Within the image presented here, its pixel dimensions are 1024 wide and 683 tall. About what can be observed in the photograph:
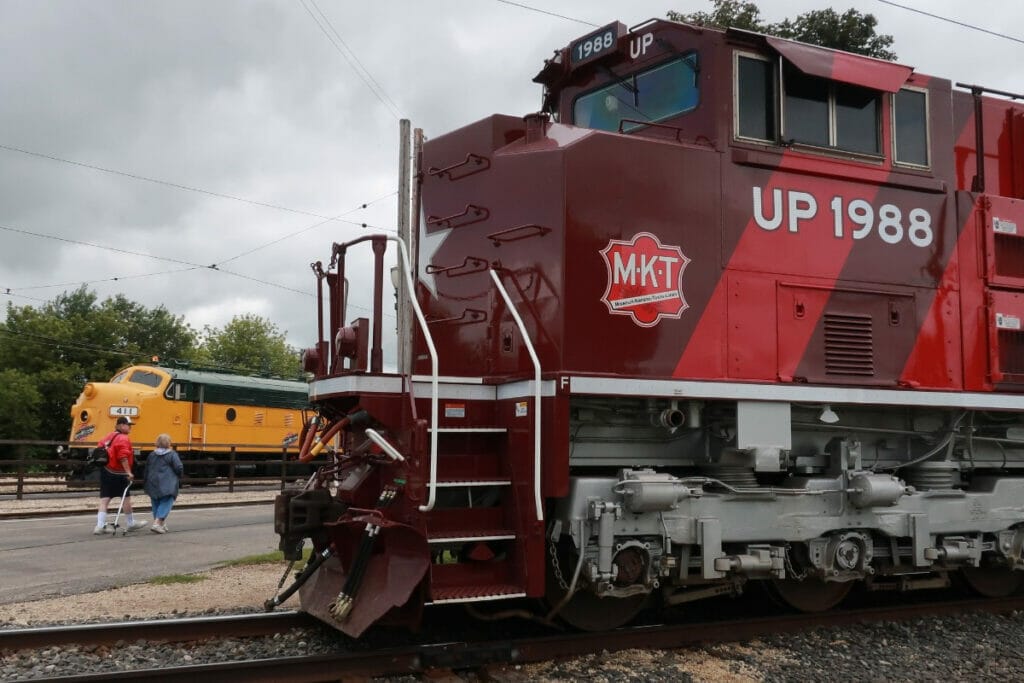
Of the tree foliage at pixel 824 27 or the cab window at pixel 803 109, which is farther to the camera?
the tree foliage at pixel 824 27

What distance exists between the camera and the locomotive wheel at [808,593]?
21.8 ft

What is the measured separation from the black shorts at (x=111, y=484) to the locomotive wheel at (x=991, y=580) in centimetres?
1091

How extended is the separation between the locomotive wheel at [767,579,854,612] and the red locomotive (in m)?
0.03

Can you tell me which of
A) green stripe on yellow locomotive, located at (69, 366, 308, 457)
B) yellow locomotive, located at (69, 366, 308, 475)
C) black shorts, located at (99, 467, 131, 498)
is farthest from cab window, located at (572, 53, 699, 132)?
green stripe on yellow locomotive, located at (69, 366, 308, 457)

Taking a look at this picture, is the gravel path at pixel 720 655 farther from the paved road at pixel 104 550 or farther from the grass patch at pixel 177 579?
the paved road at pixel 104 550

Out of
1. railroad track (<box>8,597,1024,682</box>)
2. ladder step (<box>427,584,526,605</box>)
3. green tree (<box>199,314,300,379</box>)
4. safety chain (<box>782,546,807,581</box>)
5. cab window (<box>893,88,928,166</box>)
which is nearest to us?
railroad track (<box>8,597,1024,682</box>)

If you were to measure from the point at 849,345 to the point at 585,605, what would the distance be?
9.34ft

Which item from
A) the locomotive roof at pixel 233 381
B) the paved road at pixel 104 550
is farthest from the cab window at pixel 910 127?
the locomotive roof at pixel 233 381

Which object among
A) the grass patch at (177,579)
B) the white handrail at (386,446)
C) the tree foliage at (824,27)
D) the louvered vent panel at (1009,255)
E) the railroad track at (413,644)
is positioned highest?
the tree foliage at (824,27)

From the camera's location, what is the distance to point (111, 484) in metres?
12.4

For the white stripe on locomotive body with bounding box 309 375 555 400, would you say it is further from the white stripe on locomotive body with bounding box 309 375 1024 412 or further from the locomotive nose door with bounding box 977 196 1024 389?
the locomotive nose door with bounding box 977 196 1024 389

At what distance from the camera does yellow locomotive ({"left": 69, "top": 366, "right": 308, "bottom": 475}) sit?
77.9ft

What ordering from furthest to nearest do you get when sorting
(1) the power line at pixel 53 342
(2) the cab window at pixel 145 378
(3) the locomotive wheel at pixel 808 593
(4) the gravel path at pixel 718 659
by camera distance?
(1) the power line at pixel 53 342 < (2) the cab window at pixel 145 378 < (3) the locomotive wheel at pixel 808 593 < (4) the gravel path at pixel 718 659

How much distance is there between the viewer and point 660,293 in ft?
19.5
